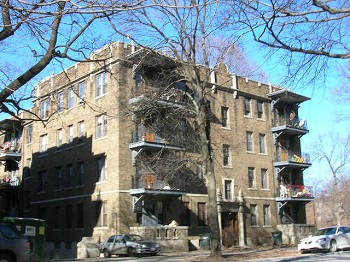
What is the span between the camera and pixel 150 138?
3312cm

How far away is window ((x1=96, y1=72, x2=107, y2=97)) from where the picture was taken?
35.6 m

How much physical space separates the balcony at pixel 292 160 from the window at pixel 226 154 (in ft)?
17.6

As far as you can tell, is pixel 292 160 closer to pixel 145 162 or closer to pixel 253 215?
pixel 253 215

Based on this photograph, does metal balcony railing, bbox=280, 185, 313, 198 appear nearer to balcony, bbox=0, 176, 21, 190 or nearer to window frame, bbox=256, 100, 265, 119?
window frame, bbox=256, 100, 265, 119

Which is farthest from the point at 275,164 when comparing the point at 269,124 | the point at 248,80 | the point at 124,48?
the point at 124,48

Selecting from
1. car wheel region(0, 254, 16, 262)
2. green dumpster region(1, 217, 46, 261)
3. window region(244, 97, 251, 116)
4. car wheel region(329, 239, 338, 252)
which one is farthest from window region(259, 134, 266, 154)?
car wheel region(0, 254, 16, 262)

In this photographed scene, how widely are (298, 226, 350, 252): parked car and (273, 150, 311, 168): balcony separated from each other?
16.8 meters

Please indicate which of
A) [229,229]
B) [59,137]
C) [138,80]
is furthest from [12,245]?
[59,137]

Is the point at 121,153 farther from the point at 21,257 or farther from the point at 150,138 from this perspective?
the point at 21,257

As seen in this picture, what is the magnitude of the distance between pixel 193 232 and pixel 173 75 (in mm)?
13866

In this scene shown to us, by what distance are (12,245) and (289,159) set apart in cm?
3264

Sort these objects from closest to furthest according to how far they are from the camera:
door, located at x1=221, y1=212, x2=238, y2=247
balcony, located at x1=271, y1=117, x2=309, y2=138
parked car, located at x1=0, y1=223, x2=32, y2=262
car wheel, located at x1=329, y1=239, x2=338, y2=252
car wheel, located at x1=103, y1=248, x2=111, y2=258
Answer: parked car, located at x1=0, y1=223, x2=32, y2=262 → car wheel, located at x1=329, y1=239, x2=338, y2=252 → car wheel, located at x1=103, y1=248, x2=111, y2=258 → door, located at x1=221, y1=212, x2=238, y2=247 → balcony, located at x1=271, y1=117, x2=309, y2=138

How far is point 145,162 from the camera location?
32188mm

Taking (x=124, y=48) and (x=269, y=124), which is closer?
(x=124, y=48)
